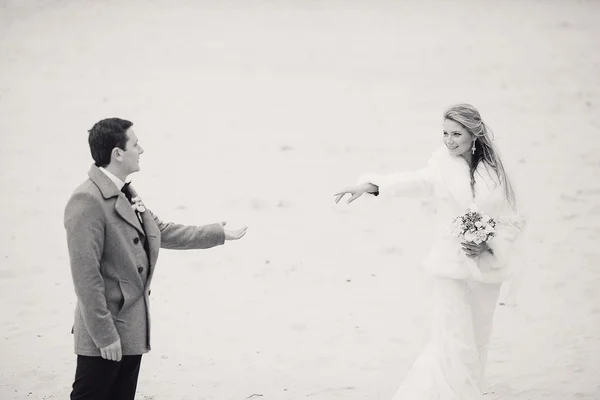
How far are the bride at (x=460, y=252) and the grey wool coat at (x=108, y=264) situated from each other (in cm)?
134

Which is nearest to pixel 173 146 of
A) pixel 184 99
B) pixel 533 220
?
pixel 184 99

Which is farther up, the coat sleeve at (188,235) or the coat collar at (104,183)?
the coat collar at (104,183)

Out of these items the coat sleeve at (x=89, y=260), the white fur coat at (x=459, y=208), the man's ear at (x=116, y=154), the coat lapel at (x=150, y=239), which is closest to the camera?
the coat sleeve at (x=89, y=260)

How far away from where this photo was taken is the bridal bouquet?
14.3ft

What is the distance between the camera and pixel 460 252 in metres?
4.59

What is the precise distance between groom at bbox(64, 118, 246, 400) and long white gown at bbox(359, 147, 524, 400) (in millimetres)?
1613

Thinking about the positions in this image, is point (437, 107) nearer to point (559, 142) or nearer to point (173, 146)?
point (559, 142)

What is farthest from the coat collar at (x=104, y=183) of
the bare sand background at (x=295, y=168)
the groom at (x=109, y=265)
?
the bare sand background at (x=295, y=168)

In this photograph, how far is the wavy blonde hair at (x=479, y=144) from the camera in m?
4.55

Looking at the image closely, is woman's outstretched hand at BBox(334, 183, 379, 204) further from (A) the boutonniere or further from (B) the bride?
(A) the boutonniere

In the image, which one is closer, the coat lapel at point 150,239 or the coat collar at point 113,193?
the coat collar at point 113,193

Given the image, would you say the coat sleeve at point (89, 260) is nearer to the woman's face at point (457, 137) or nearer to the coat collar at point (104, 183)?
the coat collar at point (104, 183)

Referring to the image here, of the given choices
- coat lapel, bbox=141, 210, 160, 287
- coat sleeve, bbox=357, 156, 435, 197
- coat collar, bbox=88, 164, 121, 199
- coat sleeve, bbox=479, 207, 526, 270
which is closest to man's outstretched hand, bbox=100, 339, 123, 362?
coat lapel, bbox=141, 210, 160, 287

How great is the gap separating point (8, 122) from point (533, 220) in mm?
7205
